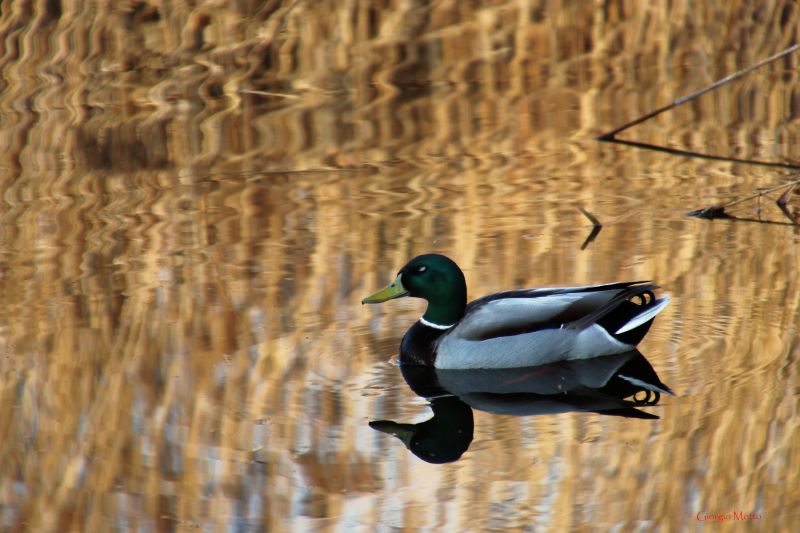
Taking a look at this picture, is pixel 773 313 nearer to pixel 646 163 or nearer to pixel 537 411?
pixel 537 411

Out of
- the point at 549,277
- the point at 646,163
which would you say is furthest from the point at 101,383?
the point at 646,163

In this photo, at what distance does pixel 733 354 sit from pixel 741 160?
12.7 feet

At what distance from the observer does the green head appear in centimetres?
710

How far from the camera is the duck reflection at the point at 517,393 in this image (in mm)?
6082

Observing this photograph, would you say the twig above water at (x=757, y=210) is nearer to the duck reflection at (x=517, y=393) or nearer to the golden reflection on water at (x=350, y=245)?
the golden reflection on water at (x=350, y=245)

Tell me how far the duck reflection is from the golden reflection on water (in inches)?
4.6

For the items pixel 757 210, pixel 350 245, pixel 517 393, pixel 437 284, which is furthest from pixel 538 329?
pixel 757 210

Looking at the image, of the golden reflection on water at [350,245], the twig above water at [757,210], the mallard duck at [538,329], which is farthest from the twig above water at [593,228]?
the mallard duck at [538,329]

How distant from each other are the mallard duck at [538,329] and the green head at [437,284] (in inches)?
2.6

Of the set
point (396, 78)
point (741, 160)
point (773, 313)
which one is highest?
point (396, 78)

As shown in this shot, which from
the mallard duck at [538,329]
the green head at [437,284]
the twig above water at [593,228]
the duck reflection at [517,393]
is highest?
the twig above water at [593,228]

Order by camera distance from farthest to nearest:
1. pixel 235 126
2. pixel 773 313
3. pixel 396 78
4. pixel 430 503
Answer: pixel 396 78 < pixel 235 126 < pixel 773 313 < pixel 430 503

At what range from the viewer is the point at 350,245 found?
8.59 metres

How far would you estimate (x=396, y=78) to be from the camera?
13.2 meters
